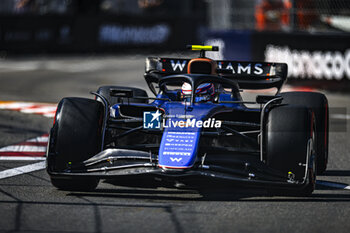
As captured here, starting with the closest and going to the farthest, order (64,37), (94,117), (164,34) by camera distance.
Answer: (94,117) → (64,37) → (164,34)

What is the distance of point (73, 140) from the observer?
6613 mm

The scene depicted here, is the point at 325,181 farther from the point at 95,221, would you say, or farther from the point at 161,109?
the point at 95,221

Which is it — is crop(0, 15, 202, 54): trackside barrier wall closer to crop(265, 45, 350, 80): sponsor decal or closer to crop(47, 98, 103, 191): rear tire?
crop(265, 45, 350, 80): sponsor decal

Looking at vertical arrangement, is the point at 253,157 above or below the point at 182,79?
below

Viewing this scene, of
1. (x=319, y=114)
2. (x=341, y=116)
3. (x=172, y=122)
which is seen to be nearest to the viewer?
(x=172, y=122)

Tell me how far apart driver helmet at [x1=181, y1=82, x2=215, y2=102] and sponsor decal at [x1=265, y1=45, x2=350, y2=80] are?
8883 mm

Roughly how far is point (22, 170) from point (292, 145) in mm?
3038

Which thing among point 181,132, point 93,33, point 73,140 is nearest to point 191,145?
point 181,132

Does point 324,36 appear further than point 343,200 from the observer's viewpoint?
Yes

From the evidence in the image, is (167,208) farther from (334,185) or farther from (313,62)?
(313,62)

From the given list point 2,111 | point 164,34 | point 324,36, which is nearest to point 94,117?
point 2,111

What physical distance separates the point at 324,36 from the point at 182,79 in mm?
9565

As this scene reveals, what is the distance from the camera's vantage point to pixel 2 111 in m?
12.6

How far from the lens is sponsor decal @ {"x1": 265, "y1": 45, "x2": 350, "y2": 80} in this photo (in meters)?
16.1
